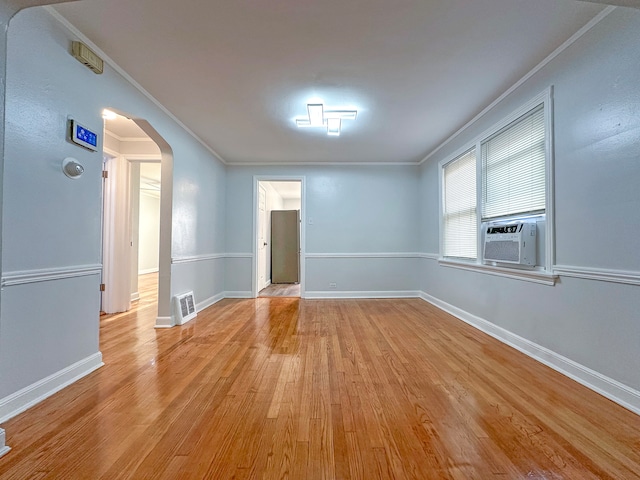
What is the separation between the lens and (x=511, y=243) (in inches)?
102

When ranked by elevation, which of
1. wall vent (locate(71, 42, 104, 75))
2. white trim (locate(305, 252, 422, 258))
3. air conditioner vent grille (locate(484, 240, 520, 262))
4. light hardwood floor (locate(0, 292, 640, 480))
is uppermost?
wall vent (locate(71, 42, 104, 75))

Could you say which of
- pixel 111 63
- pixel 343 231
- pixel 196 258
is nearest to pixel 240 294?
pixel 196 258

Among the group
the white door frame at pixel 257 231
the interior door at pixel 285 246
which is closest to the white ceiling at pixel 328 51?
the white door frame at pixel 257 231

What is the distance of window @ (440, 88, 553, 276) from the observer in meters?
2.37

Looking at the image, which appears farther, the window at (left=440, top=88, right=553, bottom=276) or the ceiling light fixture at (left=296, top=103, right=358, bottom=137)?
the ceiling light fixture at (left=296, top=103, right=358, bottom=137)

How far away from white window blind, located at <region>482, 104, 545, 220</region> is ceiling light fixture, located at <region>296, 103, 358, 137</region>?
1.48 meters

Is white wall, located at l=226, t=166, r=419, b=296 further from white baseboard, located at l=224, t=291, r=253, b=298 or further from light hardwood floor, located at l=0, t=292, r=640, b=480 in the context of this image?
light hardwood floor, located at l=0, t=292, r=640, b=480

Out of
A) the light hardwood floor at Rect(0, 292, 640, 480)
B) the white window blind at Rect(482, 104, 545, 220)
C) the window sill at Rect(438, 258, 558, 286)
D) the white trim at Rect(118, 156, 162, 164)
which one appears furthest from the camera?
the white trim at Rect(118, 156, 162, 164)

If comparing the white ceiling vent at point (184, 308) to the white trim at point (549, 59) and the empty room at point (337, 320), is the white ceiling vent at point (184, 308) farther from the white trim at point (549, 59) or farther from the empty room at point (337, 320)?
the white trim at point (549, 59)

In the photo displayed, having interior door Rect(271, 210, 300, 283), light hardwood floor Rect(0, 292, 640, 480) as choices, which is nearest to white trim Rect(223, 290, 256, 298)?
interior door Rect(271, 210, 300, 283)

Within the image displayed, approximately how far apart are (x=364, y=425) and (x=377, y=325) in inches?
75.5

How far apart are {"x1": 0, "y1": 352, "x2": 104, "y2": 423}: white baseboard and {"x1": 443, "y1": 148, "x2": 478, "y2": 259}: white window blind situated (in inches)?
146

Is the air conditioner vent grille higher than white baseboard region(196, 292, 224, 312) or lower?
higher

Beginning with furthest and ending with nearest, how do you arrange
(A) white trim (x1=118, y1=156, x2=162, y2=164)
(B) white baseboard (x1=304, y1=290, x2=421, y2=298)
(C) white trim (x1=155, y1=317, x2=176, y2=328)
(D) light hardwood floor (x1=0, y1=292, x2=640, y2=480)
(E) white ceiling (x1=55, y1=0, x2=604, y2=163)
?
(B) white baseboard (x1=304, y1=290, x2=421, y2=298) → (A) white trim (x1=118, y1=156, x2=162, y2=164) → (C) white trim (x1=155, y1=317, x2=176, y2=328) → (E) white ceiling (x1=55, y1=0, x2=604, y2=163) → (D) light hardwood floor (x1=0, y1=292, x2=640, y2=480)
